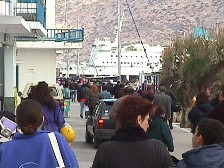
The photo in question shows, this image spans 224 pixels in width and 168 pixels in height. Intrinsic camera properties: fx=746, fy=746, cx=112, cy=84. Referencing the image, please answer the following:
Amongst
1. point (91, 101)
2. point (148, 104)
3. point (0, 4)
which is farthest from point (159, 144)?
point (91, 101)

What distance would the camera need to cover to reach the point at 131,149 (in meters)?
5.67

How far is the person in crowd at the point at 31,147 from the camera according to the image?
5.52m

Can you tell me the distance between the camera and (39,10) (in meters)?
27.0

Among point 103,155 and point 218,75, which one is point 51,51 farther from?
point 103,155

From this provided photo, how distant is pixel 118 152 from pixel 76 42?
35.6m

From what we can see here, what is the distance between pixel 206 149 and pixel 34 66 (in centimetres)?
3485

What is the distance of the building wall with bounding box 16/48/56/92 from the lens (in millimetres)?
39781

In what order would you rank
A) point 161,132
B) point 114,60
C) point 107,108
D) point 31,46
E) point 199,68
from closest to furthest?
point 161,132, point 107,108, point 199,68, point 31,46, point 114,60

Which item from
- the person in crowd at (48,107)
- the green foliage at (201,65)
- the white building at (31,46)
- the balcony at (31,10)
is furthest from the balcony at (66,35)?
the person in crowd at (48,107)

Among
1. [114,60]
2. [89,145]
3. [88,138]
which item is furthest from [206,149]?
[114,60]

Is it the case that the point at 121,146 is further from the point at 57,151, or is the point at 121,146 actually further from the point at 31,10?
the point at 31,10

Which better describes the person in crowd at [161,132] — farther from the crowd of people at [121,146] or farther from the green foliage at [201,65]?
the green foliage at [201,65]

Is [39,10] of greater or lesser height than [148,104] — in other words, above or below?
above

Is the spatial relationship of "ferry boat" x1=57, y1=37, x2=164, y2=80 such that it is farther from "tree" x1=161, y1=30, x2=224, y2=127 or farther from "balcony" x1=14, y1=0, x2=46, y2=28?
"balcony" x1=14, y1=0, x2=46, y2=28
